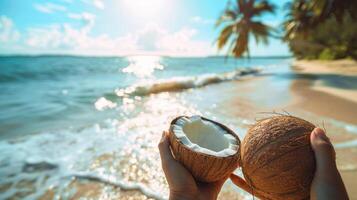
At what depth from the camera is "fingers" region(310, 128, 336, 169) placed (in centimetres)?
145

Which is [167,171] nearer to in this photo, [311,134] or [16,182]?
[311,134]

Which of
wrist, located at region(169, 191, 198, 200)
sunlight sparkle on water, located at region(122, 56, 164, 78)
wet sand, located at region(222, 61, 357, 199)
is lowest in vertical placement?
sunlight sparkle on water, located at region(122, 56, 164, 78)

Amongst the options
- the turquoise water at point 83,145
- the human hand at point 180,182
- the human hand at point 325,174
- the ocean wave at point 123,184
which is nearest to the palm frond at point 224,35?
the turquoise water at point 83,145

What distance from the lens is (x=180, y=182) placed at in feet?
5.50

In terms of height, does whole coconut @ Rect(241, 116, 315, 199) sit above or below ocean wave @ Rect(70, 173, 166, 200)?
above

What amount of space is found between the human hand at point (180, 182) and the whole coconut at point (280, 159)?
32cm

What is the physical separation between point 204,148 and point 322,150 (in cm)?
72

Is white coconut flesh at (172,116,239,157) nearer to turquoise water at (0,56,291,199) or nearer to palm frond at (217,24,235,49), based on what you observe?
turquoise water at (0,56,291,199)

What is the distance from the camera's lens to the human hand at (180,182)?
166 cm

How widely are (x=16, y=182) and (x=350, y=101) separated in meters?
10.0

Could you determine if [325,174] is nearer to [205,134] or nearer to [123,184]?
[205,134]

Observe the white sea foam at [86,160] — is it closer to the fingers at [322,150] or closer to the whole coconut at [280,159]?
the whole coconut at [280,159]

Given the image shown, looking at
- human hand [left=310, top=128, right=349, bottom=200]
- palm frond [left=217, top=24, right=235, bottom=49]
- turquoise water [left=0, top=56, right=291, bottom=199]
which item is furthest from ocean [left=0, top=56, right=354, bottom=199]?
palm frond [left=217, top=24, right=235, bottom=49]

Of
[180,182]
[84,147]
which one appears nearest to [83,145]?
[84,147]
